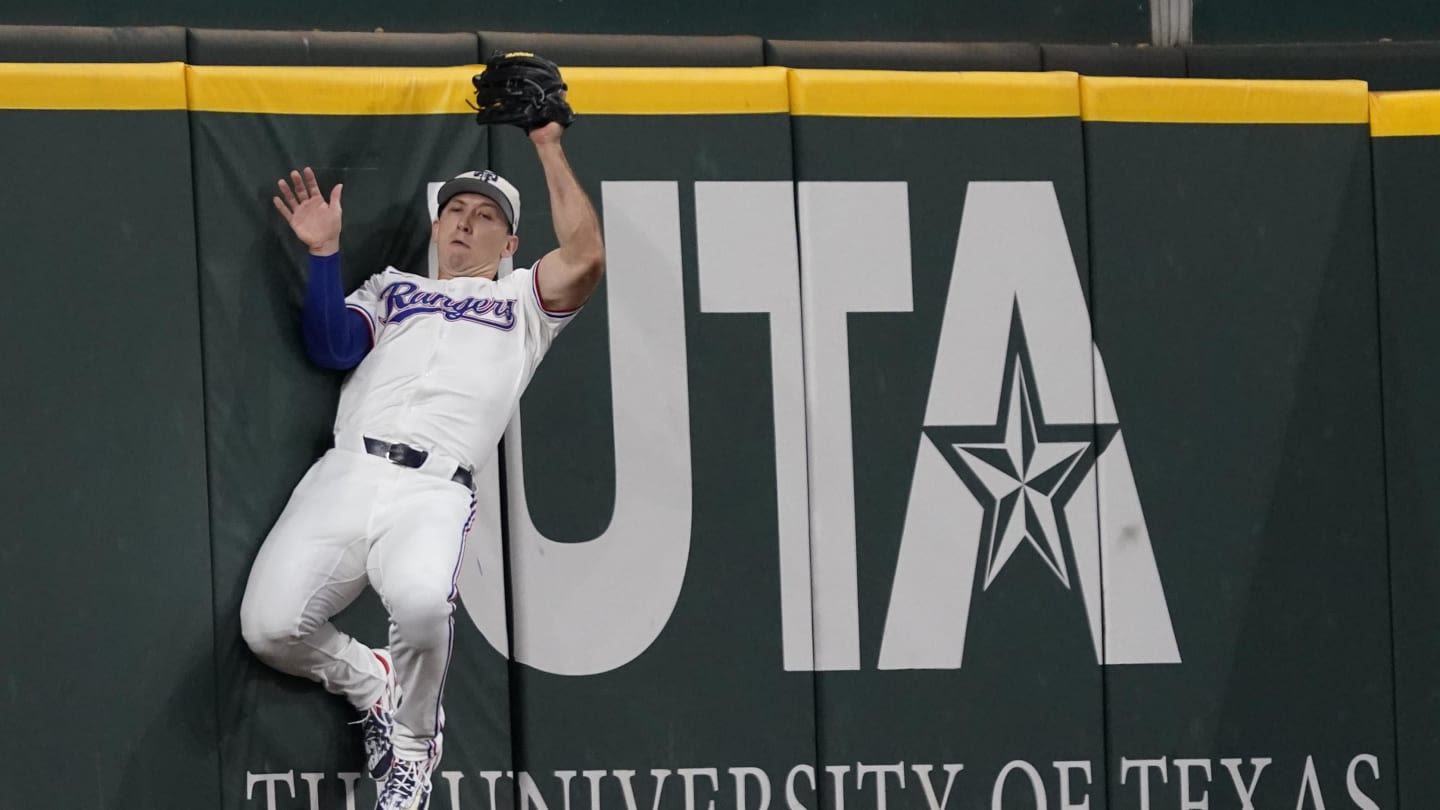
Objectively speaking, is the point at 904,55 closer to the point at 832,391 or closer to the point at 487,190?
the point at 832,391

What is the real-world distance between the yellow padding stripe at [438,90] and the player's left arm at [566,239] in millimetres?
406

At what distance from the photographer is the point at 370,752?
513 cm

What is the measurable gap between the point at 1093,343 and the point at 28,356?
300cm

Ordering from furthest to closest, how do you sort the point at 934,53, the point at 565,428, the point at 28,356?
the point at 934,53 < the point at 565,428 < the point at 28,356

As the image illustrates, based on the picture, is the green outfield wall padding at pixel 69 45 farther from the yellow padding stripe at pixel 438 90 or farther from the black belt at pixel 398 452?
the black belt at pixel 398 452

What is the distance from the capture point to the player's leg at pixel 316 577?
490cm

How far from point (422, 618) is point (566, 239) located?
3.48 ft

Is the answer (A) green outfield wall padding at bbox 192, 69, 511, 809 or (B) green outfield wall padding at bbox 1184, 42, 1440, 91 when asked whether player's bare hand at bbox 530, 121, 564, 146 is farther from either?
(B) green outfield wall padding at bbox 1184, 42, 1440, 91

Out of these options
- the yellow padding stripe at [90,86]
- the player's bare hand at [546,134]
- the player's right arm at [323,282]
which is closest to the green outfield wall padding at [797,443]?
the yellow padding stripe at [90,86]

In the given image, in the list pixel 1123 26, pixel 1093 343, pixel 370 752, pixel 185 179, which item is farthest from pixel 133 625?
pixel 1123 26

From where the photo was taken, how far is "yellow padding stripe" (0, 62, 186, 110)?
5059mm

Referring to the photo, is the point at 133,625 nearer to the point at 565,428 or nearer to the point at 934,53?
the point at 565,428

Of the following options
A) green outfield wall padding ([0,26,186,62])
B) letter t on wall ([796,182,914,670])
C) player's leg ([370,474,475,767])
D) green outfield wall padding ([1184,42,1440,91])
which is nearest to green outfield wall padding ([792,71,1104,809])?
letter t on wall ([796,182,914,670])

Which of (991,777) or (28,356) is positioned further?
(991,777)
